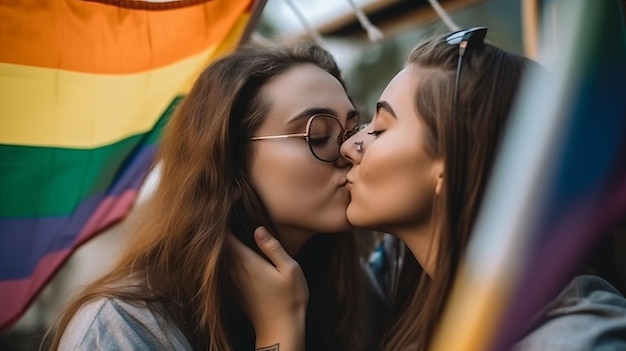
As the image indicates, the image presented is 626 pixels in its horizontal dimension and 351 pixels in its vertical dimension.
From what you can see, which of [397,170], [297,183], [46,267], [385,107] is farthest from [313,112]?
[46,267]

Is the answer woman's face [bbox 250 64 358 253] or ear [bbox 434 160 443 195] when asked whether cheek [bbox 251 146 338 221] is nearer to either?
woman's face [bbox 250 64 358 253]

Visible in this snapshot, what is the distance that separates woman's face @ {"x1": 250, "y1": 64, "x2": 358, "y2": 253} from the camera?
2000mm

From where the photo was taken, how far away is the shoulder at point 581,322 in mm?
1330

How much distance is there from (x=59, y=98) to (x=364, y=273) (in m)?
1.13

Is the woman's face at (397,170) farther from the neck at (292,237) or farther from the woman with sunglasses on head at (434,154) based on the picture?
the neck at (292,237)

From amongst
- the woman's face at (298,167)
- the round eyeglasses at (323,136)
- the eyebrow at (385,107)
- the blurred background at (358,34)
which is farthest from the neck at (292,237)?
the blurred background at (358,34)

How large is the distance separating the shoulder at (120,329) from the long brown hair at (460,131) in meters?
0.61

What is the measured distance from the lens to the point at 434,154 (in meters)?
1.64

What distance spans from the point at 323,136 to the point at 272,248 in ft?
1.13

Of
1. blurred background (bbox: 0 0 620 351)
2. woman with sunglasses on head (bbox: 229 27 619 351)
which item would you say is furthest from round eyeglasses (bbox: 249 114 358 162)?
blurred background (bbox: 0 0 620 351)

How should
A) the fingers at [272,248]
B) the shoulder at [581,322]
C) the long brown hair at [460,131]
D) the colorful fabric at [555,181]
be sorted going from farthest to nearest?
the fingers at [272,248] → the long brown hair at [460,131] → the shoulder at [581,322] → the colorful fabric at [555,181]

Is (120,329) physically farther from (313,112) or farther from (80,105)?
(80,105)

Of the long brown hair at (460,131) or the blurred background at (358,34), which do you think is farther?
the blurred background at (358,34)

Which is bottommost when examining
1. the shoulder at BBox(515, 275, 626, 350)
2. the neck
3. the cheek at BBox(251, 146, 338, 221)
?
the neck
